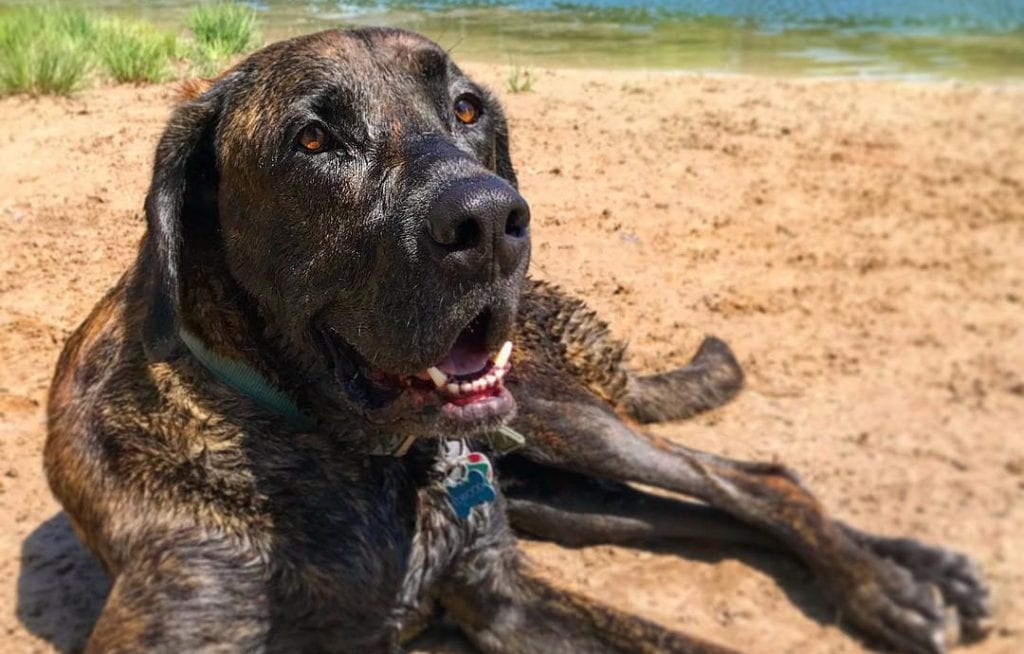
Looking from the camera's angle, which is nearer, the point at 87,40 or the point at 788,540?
the point at 788,540

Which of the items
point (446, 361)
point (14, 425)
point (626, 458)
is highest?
point (446, 361)

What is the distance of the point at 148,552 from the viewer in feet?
8.50

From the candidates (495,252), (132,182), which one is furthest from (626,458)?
(132,182)

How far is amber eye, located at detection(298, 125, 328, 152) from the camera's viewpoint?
8.53 ft

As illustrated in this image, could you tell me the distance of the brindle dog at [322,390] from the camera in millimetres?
2484

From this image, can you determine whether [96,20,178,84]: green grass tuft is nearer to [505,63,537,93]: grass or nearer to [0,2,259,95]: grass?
[0,2,259,95]: grass

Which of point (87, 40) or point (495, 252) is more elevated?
point (495, 252)

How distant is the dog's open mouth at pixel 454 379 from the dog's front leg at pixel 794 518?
0.92 m

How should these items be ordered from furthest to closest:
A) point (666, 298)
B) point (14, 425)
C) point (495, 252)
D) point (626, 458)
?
point (666, 298), point (14, 425), point (626, 458), point (495, 252)

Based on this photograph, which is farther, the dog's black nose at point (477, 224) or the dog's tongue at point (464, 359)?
the dog's tongue at point (464, 359)

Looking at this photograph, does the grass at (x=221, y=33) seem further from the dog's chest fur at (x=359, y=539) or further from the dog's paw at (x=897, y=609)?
the dog's paw at (x=897, y=609)

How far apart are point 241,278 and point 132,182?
4.69 metres

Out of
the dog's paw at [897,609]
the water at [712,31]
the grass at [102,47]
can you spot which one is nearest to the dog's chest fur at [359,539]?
the dog's paw at [897,609]

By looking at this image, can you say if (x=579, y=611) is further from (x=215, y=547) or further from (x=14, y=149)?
(x=14, y=149)
